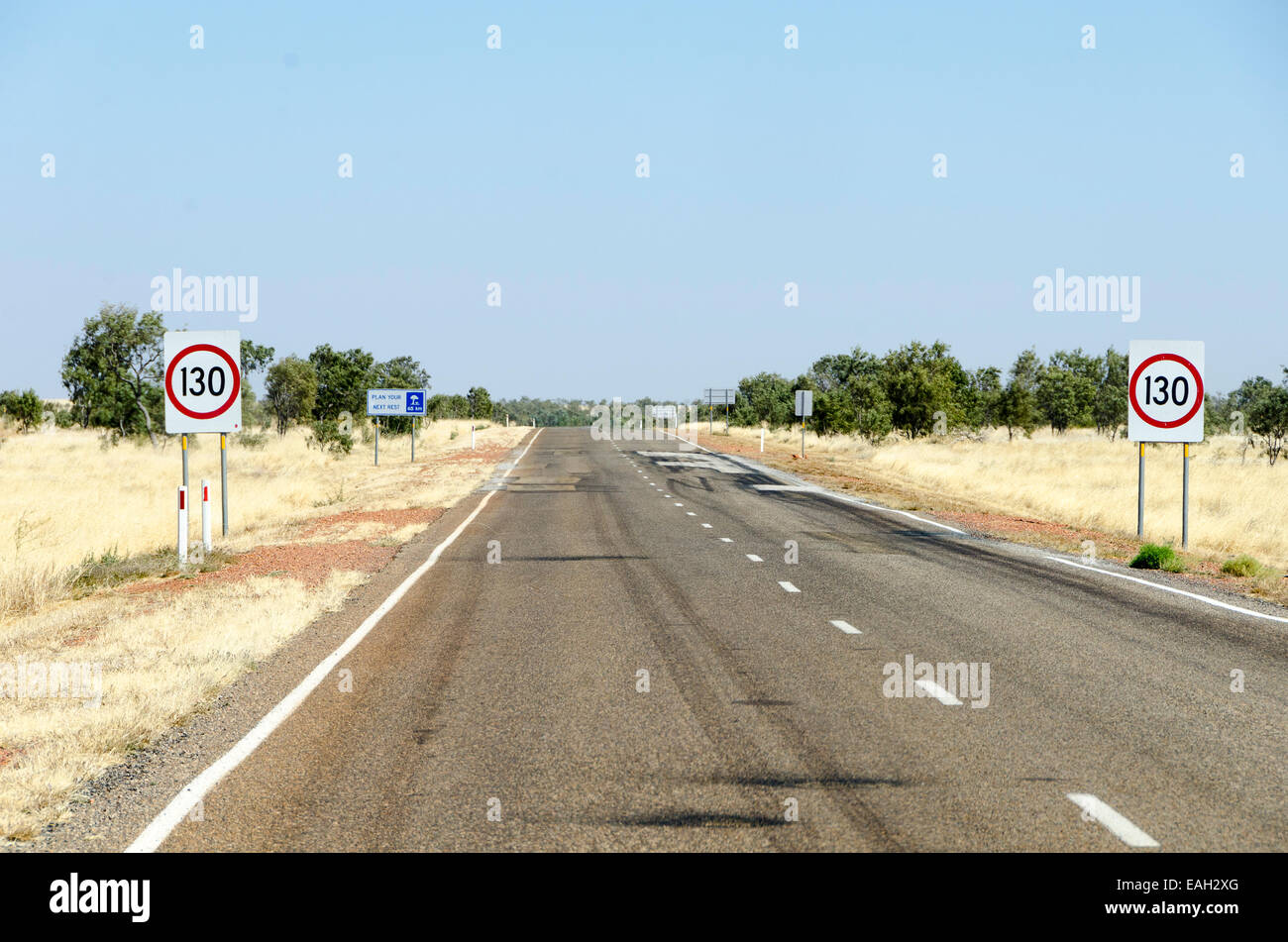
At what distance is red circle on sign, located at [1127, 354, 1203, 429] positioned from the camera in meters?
17.1

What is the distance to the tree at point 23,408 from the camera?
7581cm

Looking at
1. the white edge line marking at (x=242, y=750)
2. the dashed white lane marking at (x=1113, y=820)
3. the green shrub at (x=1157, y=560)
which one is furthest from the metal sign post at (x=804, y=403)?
the dashed white lane marking at (x=1113, y=820)

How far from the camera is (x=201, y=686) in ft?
26.1

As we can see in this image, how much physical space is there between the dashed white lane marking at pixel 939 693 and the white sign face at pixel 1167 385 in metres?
10.9

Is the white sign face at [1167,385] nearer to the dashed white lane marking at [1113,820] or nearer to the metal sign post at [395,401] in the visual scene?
the dashed white lane marking at [1113,820]

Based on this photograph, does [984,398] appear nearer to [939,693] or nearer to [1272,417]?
[1272,417]

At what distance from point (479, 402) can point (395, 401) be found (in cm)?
7687

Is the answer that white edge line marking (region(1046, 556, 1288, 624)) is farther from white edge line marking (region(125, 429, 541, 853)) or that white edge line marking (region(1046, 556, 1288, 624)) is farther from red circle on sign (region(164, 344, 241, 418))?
red circle on sign (region(164, 344, 241, 418))

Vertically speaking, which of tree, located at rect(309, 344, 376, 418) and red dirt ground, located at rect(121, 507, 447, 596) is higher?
tree, located at rect(309, 344, 376, 418)

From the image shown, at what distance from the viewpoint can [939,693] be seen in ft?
25.5

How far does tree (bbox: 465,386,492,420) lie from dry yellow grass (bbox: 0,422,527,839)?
9470cm

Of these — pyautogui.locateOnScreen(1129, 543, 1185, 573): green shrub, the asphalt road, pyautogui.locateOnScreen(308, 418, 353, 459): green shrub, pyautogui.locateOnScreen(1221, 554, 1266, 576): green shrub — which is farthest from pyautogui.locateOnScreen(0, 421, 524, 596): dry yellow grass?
pyautogui.locateOnScreen(1221, 554, 1266, 576): green shrub
